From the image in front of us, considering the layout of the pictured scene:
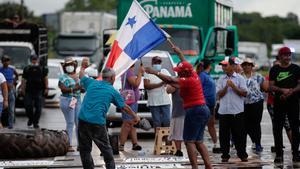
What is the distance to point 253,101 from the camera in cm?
1888

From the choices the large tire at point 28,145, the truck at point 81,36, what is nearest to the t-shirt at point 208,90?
the large tire at point 28,145

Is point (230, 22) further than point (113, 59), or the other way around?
point (230, 22)

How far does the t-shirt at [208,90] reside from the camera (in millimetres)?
19312

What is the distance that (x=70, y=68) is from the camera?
18828mm

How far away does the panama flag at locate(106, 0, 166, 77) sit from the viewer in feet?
53.5

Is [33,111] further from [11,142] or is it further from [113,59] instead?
[113,59]

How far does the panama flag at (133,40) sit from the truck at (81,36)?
1376 inches

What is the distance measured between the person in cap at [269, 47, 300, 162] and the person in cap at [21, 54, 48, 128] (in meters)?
9.00

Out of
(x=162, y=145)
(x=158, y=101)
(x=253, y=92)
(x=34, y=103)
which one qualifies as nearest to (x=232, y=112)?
(x=253, y=92)

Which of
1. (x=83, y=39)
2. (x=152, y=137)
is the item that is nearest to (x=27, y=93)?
(x=152, y=137)

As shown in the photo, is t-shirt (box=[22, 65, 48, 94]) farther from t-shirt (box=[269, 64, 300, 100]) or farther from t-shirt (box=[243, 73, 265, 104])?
t-shirt (box=[269, 64, 300, 100])

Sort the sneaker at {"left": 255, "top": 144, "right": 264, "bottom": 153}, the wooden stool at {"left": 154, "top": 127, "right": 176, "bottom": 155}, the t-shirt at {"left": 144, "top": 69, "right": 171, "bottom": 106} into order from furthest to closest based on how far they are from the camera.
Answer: the t-shirt at {"left": 144, "top": 69, "right": 171, "bottom": 106}
the sneaker at {"left": 255, "top": 144, "right": 264, "bottom": 153}
the wooden stool at {"left": 154, "top": 127, "right": 176, "bottom": 155}

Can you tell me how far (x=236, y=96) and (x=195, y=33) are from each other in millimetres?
11090

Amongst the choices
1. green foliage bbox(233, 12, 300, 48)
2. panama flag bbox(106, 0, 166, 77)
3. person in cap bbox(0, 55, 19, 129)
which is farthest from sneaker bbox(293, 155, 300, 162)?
green foliage bbox(233, 12, 300, 48)
